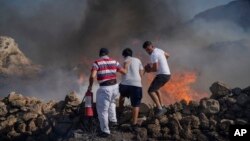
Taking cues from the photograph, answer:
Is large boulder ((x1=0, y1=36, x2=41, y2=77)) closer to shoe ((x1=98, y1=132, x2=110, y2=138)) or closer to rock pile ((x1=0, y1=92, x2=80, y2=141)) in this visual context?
rock pile ((x1=0, y1=92, x2=80, y2=141))

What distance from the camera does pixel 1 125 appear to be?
12.8 metres

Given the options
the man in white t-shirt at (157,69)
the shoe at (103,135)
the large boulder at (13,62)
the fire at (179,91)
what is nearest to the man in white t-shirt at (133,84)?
the man in white t-shirt at (157,69)

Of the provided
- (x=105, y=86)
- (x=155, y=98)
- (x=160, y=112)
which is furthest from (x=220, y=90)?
(x=105, y=86)

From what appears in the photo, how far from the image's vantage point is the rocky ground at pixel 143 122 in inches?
440

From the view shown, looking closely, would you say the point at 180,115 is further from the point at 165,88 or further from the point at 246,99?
the point at 165,88

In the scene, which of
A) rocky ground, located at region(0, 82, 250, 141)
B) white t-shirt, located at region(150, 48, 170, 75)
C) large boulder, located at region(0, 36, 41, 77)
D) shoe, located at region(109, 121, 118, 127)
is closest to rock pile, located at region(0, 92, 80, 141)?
rocky ground, located at region(0, 82, 250, 141)

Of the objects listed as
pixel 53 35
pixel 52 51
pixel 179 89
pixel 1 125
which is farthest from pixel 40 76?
pixel 1 125

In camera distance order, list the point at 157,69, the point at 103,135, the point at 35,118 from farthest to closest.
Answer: the point at 35,118 < the point at 157,69 < the point at 103,135

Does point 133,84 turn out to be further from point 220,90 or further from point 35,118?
point 35,118

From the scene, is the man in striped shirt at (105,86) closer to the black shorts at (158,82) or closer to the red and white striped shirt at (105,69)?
the red and white striped shirt at (105,69)

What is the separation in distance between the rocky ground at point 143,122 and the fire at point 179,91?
27.6 feet

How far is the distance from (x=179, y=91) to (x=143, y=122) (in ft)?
34.5

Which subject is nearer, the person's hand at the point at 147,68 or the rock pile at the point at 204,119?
the rock pile at the point at 204,119

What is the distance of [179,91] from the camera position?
21.7 meters
